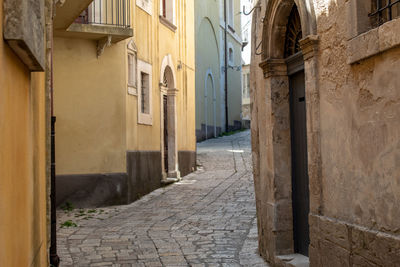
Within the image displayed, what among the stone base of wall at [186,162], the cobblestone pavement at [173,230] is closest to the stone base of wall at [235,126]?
the stone base of wall at [186,162]

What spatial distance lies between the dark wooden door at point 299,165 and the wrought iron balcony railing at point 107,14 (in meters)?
6.98

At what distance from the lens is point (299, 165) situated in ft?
22.6

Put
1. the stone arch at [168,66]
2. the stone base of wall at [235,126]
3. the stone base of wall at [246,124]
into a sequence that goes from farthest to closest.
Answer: the stone base of wall at [246,124] < the stone base of wall at [235,126] < the stone arch at [168,66]

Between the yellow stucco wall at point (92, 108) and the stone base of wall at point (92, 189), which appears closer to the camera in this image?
the stone base of wall at point (92, 189)

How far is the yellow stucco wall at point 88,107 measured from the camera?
13.0m

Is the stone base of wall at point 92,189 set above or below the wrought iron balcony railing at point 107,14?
below

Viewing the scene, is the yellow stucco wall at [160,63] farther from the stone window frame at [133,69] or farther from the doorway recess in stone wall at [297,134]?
the doorway recess in stone wall at [297,134]

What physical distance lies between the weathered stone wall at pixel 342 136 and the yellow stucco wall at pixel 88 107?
6.77 metres

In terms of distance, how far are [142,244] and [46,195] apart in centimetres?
311

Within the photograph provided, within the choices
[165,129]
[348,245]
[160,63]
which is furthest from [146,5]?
[348,245]

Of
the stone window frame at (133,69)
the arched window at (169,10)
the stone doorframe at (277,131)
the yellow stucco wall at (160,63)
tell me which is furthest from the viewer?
the arched window at (169,10)

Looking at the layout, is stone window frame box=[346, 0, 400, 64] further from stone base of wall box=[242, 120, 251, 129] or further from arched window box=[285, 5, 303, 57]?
stone base of wall box=[242, 120, 251, 129]

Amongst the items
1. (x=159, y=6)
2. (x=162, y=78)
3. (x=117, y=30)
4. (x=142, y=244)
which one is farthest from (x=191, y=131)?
(x=142, y=244)

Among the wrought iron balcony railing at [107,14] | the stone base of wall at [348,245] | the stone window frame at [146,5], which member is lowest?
the stone base of wall at [348,245]
